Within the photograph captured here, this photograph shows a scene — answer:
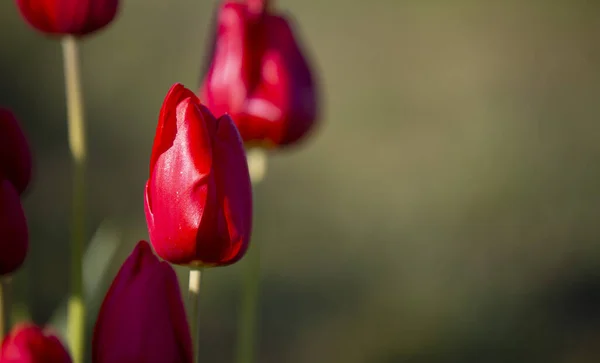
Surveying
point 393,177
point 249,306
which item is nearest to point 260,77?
point 249,306

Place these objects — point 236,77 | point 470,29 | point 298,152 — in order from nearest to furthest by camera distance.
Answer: point 236,77 → point 298,152 → point 470,29

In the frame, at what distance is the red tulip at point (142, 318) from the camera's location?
0.31 metres

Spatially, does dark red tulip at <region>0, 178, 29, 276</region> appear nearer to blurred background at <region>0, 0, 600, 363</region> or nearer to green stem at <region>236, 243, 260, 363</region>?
green stem at <region>236, 243, 260, 363</region>

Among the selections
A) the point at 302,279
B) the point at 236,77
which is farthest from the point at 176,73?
the point at 236,77

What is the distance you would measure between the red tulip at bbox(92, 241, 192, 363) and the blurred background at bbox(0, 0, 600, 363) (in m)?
0.93

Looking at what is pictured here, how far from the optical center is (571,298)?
1.49 metres

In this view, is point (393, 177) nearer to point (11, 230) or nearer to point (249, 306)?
point (249, 306)

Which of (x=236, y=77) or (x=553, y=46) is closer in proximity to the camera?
(x=236, y=77)

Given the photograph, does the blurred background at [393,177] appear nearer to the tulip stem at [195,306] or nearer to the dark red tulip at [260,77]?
the dark red tulip at [260,77]

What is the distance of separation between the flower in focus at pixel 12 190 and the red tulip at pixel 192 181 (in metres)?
0.04

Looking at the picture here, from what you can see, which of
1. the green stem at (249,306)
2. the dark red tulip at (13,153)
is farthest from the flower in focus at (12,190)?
the green stem at (249,306)

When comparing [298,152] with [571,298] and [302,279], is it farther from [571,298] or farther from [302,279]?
[571,298]

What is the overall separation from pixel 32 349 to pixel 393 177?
152 cm

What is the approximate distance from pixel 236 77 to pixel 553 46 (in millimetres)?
1672
